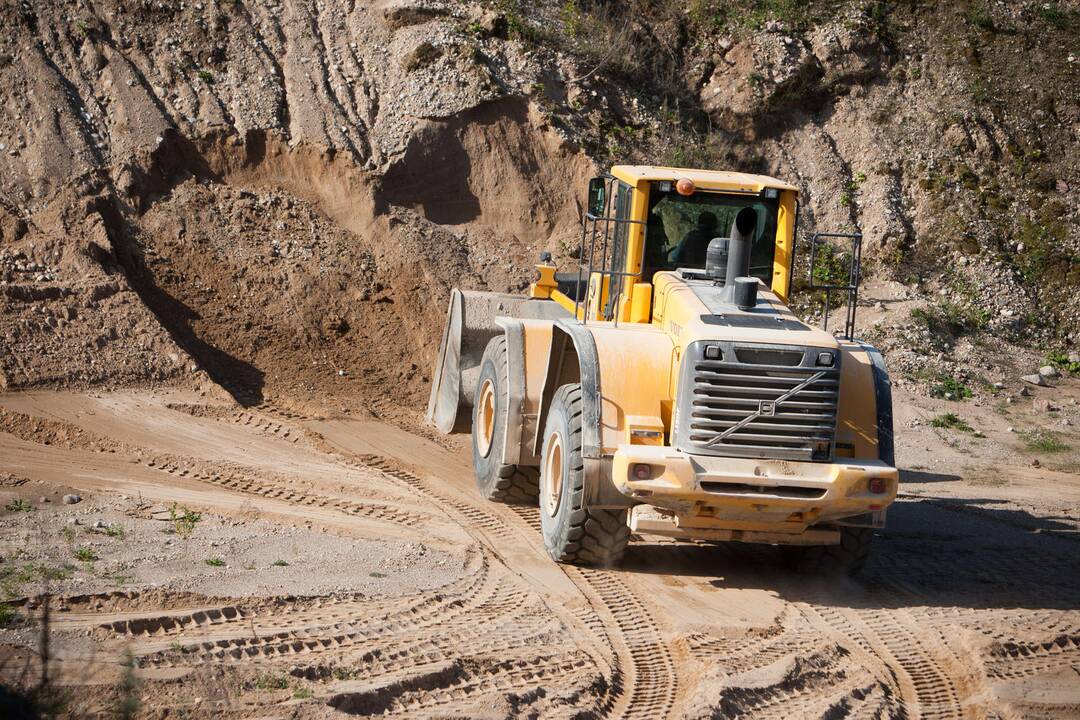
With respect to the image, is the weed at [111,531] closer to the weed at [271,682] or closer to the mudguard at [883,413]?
the weed at [271,682]

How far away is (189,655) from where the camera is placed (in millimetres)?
6145

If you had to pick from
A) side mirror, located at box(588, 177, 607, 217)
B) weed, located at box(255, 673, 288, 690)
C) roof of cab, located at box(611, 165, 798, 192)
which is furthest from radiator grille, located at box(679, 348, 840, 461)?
weed, located at box(255, 673, 288, 690)

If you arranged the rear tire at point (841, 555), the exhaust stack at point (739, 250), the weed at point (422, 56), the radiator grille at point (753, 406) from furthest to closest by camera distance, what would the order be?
the weed at point (422, 56) < the rear tire at point (841, 555) < the exhaust stack at point (739, 250) < the radiator grille at point (753, 406)

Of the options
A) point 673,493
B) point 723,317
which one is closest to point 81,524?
point 673,493

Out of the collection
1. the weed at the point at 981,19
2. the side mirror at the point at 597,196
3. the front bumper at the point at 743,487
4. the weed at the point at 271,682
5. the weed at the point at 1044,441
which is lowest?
the weed at the point at 1044,441

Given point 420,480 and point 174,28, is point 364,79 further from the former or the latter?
point 420,480

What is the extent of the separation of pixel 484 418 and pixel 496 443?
772 millimetres

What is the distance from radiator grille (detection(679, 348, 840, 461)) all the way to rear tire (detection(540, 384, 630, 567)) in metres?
0.87

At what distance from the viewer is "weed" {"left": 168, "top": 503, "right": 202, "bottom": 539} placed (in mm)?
8394

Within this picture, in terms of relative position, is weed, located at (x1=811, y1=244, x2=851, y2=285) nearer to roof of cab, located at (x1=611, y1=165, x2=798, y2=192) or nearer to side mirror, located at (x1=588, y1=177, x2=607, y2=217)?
side mirror, located at (x1=588, y1=177, x2=607, y2=217)

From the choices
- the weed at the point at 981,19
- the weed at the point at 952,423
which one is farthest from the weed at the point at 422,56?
the weed at the point at 981,19

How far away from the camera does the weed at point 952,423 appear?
14203mm

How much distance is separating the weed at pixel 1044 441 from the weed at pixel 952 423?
0.64 metres

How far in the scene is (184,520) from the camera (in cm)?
866
